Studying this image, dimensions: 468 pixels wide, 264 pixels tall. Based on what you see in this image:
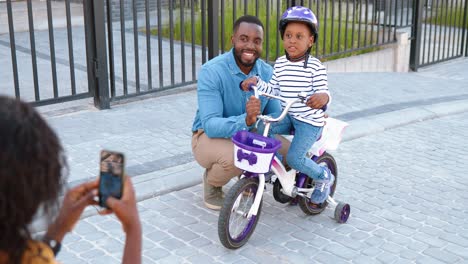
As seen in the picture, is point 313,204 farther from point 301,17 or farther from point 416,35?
point 416,35

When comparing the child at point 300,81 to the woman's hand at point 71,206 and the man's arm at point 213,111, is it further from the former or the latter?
the woman's hand at point 71,206

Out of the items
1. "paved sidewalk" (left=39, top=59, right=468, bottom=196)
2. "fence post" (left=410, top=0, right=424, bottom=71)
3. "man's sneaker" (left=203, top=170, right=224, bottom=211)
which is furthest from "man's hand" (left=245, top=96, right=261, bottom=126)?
"fence post" (left=410, top=0, right=424, bottom=71)

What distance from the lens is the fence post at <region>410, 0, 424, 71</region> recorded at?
392 inches

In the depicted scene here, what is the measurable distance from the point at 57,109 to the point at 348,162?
3139 mm

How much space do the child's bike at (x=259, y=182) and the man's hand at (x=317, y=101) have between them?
0.09 metres

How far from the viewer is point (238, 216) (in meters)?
3.87

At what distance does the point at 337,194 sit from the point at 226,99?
1268 mm

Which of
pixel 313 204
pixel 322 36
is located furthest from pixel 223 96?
pixel 322 36

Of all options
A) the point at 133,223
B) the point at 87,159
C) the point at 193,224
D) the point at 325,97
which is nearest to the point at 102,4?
the point at 87,159

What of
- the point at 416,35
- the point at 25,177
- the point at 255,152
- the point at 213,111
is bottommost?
the point at 416,35

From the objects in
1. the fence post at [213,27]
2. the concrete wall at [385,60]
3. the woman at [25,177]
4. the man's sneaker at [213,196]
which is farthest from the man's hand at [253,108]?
the concrete wall at [385,60]

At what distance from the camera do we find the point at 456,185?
201 inches

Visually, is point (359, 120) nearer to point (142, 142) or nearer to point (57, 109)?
point (142, 142)

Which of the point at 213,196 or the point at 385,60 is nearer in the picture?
the point at 213,196
